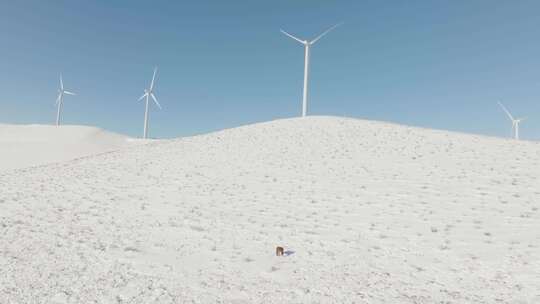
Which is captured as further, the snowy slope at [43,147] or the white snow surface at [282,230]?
the snowy slope at [43,147]

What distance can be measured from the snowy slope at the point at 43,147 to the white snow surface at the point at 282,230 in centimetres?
2060

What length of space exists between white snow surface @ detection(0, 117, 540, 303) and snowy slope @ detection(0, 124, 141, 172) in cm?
2060

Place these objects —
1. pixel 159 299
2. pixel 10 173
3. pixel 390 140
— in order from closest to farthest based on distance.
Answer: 1. pixel 159 299
2. pixel 10 173
3. pixel 390 140

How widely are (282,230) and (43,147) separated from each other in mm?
50658

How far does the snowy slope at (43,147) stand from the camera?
3834 centimetres

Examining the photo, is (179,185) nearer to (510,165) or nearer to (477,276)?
(477,276)

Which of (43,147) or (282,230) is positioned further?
(43,147)

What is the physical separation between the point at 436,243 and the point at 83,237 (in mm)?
10361

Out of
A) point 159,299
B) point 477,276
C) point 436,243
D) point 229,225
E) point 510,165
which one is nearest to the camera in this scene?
point 159,299

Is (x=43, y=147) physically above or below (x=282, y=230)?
above

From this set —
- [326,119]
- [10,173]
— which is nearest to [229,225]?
[10,173]

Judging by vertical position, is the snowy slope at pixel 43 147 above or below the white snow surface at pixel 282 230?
above

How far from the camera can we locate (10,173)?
21.6 meters

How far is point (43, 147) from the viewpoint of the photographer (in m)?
47.7
